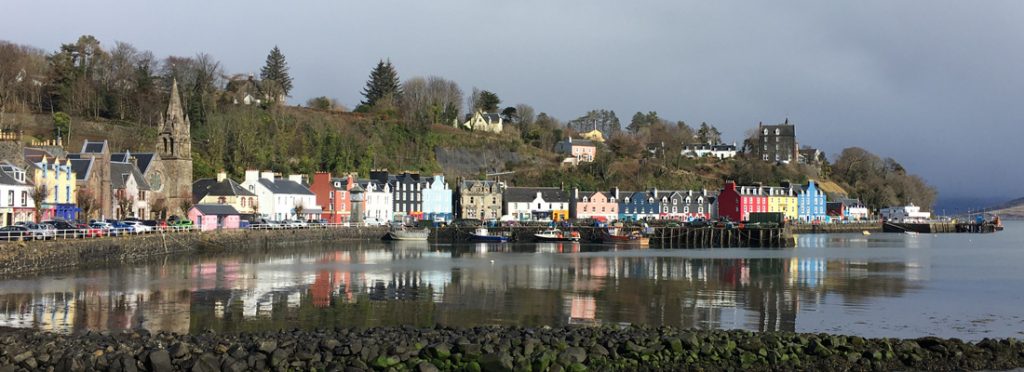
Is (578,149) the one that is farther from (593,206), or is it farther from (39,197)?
(39,197)

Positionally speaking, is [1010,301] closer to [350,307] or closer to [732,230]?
[350,307]

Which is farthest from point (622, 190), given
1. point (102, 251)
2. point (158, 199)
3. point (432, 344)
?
point (432, 344)

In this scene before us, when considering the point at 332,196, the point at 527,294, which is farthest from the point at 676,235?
the point at 527,294

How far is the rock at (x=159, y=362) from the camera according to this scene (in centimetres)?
1855

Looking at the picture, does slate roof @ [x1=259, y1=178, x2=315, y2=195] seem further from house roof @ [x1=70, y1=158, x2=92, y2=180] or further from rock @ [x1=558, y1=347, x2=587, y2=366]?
rock @ [x1=558, y1=347, x2=587, y2=366]

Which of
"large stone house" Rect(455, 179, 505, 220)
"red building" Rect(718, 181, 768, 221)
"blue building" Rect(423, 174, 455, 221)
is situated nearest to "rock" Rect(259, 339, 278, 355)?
"blue building" Rect(423, 174, 455, 221)

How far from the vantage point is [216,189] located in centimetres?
7300

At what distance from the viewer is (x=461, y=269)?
4669 centimetres

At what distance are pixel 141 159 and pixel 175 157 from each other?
2.27 m

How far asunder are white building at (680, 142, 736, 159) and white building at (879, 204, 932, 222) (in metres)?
24.0

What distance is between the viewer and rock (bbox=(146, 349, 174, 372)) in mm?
18547

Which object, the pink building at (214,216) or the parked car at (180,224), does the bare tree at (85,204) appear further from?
the pink building at (214,216)

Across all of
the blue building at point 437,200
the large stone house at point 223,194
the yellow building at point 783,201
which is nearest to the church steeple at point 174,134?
the large stone house at point 223,194

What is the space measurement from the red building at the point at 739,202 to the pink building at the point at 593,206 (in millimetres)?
12221
